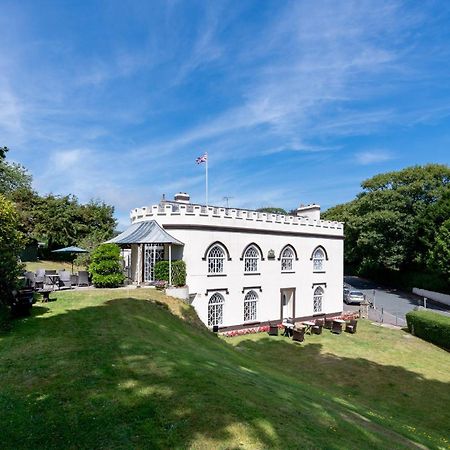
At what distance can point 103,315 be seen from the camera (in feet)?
49.3

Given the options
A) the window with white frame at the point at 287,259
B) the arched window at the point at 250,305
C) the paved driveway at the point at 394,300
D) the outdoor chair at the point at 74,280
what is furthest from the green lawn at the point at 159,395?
the paved driveway at the point at 394,300

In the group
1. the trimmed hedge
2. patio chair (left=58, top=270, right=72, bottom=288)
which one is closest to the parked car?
the trimmed hedge

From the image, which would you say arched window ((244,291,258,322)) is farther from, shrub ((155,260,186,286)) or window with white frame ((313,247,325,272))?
window with white frame ((313,247,325,272))

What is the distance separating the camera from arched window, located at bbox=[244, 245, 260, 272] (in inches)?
1041

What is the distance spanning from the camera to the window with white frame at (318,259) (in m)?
31.1

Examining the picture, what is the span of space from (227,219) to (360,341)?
41.6ft

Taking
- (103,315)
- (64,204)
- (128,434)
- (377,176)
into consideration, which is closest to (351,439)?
(128,434)

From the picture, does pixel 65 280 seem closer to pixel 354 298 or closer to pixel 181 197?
pixel 181 197

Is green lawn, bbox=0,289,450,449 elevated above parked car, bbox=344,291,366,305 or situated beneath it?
elevated above

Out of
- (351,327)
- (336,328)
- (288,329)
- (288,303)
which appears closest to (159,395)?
(288,329)

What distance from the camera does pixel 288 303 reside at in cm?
2938

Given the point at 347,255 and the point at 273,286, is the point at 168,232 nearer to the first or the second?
the point at 273,286

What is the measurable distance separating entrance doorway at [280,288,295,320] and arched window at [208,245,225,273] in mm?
6997

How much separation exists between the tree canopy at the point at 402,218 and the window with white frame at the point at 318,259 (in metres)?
16.7
